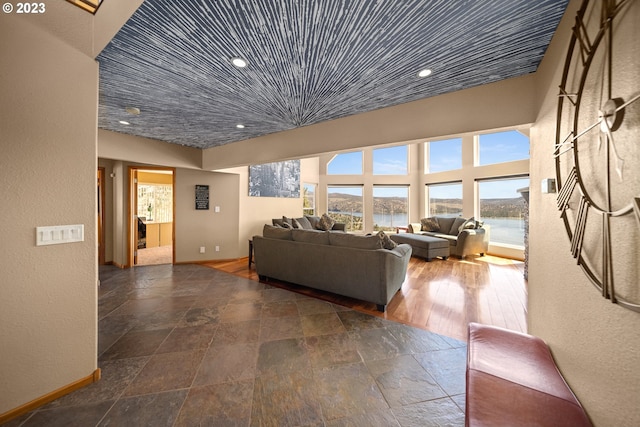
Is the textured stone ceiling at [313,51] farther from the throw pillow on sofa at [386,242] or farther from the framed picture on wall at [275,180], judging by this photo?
the framed picture on wall at [275,180]

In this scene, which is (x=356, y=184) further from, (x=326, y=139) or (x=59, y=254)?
(x=59, y=254)

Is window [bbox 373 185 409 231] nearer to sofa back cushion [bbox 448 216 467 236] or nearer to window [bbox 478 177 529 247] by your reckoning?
sofa back cushion [bbox 448 216 467 236]

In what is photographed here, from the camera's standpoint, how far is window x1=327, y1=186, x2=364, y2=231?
830 centimetres

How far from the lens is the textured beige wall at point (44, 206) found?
1326 mm

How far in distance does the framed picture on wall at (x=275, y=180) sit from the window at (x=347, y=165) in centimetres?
175

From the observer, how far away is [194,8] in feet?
4.35

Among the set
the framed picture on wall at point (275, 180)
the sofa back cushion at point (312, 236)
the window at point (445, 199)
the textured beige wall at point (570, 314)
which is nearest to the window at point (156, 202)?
the framed picture on wall at point (275, 180)

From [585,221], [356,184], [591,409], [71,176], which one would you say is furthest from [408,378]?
[356,184]

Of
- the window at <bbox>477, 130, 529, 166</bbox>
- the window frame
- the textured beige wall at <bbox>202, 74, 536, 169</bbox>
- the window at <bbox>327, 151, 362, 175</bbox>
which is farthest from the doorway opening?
the window at <bbox>477, 130, 529, 166</bbox>

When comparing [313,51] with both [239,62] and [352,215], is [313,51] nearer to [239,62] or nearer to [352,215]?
[239,62]

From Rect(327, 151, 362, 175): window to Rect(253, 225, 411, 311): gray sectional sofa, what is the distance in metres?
5.07

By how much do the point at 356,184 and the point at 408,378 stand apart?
6.96 metres

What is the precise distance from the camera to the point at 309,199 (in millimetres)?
8086

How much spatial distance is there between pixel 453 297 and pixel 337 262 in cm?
175
